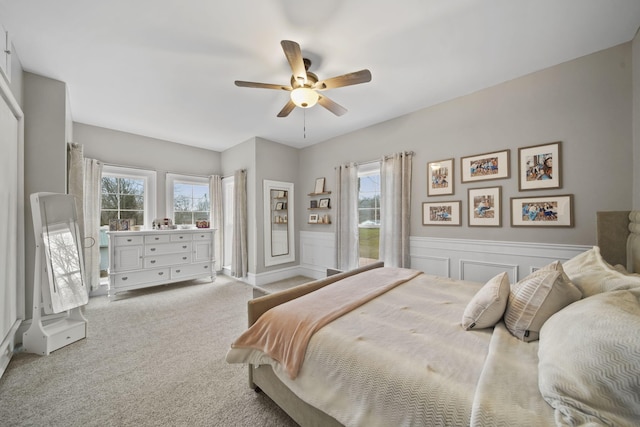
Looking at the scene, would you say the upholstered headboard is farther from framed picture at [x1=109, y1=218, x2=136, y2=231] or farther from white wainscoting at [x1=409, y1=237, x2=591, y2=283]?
framed picture at [x1=109, y1=218, x2=136, y2=231]

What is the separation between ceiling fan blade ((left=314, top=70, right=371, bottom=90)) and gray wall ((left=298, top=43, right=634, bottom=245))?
168cm

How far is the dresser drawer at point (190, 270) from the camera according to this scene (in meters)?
4.01

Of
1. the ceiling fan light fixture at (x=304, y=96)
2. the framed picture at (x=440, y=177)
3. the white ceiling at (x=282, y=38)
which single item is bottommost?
the framed picture at (x=440, y=177)

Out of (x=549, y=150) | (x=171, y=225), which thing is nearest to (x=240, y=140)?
(x=171, y=225)

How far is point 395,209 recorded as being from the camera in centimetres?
344

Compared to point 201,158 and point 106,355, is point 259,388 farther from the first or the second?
point 201,158

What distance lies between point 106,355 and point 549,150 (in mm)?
4629

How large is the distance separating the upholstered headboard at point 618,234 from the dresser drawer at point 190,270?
507 cm

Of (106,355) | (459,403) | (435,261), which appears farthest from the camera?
(435,261)

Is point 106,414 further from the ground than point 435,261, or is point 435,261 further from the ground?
point 435,261

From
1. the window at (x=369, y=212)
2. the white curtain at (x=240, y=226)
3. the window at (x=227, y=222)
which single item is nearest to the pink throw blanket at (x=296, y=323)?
the window at (x=369, y=212)

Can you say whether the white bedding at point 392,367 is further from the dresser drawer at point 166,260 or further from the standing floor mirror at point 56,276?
the dresser drawer at point 166,260

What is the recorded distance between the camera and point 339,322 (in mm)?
1354

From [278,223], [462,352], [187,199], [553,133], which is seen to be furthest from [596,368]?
[187,199]
